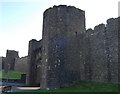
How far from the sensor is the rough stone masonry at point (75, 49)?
1864cm

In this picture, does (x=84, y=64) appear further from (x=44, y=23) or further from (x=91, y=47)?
(x=44, y=23)

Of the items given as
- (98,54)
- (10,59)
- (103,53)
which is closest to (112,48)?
(103,53)

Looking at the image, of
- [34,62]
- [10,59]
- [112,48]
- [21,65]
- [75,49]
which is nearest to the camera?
[112,48]

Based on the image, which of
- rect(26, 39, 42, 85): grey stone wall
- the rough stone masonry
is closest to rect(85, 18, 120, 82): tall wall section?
the rough stone masonry

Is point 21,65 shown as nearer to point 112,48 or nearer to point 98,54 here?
point 98,54

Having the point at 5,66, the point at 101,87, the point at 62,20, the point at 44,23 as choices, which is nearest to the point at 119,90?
the point at 101,87

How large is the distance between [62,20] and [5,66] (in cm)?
3410

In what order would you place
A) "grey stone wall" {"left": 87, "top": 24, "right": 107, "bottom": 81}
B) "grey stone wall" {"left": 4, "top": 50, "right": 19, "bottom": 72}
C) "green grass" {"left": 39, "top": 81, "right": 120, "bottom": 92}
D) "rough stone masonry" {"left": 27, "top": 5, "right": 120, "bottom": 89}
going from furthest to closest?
"grey stone wall" {"left": 4, "top": 50, "right": 19, "bottom": 72}, "grey stone wall" {"left": 87, "top": 24, "right": 107, "bottom": 81}, "rough stone masonry" {"left": 27, "top": 5, "right": 120, "bottom": 89}, "green grass" {"left": 39, "top": 81, "right": 120, "bottom": 92}

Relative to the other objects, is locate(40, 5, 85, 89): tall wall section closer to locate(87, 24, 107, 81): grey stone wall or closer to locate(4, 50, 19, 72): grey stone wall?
locate(87, 24, 107, 81): grey stone wall

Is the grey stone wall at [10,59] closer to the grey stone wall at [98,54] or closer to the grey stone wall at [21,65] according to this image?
the grey stone wall at [21,65]

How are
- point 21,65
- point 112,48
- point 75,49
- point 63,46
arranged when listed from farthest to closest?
point 21,65 < point 75,49 < point 63,46 < point 112,48

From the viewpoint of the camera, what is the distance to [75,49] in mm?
20094

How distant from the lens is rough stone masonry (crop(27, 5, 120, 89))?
18641 mm

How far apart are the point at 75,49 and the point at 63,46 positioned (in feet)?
3.82
